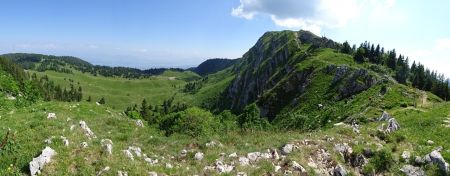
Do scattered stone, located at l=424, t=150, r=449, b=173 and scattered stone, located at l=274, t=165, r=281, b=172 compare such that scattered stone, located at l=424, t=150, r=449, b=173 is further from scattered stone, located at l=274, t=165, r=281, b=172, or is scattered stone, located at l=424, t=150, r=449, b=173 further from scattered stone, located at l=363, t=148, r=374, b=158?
scattered stone, located at l=274, t=165, r=281, b=172

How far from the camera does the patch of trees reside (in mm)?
117725

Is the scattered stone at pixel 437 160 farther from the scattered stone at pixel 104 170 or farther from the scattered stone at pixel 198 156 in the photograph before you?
the scattered stone at pixel 104 170

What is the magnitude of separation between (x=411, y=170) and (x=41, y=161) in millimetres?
21274

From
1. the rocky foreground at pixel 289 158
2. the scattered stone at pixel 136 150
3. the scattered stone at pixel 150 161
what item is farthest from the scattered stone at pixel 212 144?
the scattered stone at pixel 136 150

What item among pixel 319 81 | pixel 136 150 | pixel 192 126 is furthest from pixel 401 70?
pixel 136 150

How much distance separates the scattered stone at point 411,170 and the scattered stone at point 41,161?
20425mm

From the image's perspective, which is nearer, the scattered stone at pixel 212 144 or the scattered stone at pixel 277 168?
the scattered stone at pixel 277 168

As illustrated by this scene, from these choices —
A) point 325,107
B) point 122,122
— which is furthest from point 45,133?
point 325,107

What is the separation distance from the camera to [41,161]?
18234 millimetres

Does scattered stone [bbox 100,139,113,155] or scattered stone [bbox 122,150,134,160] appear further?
scattered stone [bbox 122,150,134,160]

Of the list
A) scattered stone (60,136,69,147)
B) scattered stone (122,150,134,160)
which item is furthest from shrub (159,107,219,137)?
scattered stone (60,136,69,147)

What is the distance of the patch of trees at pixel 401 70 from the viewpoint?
4635 inches

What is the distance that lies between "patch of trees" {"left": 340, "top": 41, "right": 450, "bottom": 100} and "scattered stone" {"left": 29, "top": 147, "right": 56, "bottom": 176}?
117 metres

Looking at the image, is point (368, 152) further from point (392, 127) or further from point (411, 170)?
point (392, 127)
